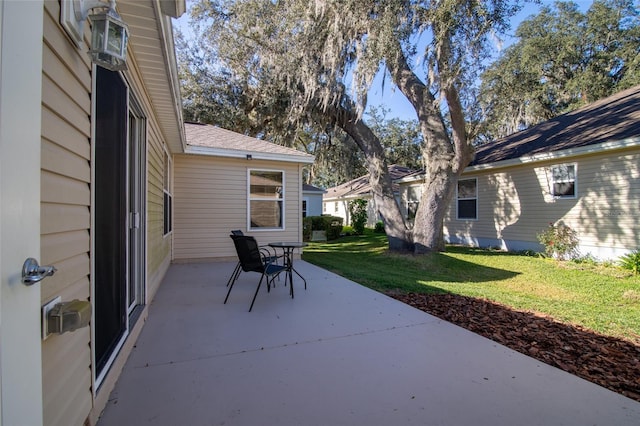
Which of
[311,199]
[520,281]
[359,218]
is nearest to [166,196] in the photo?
[520,281]

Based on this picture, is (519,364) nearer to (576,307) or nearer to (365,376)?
(365,376)

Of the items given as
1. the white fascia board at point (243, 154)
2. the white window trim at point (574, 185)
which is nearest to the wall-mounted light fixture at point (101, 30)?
the white fascia board at point (243, 154)

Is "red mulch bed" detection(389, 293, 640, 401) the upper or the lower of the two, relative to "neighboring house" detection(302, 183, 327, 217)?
lower

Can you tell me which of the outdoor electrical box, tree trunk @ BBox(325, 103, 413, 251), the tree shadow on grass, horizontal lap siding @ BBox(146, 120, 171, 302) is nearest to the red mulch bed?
the tree shadow on grass

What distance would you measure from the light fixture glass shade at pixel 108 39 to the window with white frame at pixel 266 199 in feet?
18.7

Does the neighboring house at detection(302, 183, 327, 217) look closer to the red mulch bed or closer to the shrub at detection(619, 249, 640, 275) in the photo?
the shrub at detection(619, 249, 640, 275)

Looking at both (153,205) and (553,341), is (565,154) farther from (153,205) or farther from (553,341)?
(153,205)

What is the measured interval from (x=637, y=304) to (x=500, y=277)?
6.61 ft

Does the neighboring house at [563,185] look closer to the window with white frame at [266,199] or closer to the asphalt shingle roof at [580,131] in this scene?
the asphalt shingle roof at [580,131]

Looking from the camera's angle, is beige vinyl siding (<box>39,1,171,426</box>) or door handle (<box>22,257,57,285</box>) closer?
door handle (<box>22,257,57,285</box>)

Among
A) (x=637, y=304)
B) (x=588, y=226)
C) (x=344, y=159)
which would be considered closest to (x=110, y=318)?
(x=637, y=304)

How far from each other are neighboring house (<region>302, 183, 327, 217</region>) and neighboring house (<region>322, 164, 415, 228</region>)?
81.4 inches

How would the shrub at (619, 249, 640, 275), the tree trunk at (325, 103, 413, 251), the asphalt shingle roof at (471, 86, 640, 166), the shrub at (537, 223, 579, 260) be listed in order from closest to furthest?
the shrub at (619, 249, 640, 275) < the asphalt shingle roof at (471, 86, 640, 166) < the shrub at (537, 223, 579, 260) < the tree trunk at (325, 103, 413, 251)

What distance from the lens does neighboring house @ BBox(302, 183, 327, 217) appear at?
17.1m
